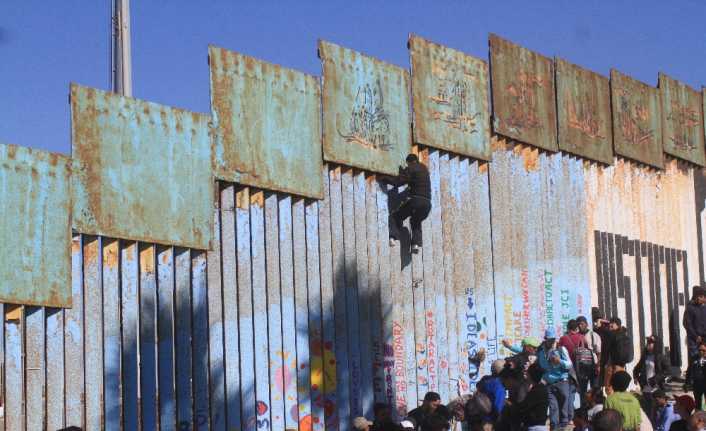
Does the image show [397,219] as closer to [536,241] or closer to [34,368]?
[536,241]

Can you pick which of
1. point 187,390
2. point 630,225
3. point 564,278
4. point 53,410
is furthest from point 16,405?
point 630,225

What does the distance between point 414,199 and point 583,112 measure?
501 centimetres

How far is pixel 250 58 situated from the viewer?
1470 cm

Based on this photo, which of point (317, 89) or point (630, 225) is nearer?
point (317, 89)

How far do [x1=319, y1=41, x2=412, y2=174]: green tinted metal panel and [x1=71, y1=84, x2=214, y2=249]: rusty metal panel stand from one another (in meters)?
2.02

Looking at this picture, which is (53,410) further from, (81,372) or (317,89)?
(317,89)

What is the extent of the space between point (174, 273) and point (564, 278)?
7.30m

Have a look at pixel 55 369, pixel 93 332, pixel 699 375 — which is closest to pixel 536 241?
pixel 699 375

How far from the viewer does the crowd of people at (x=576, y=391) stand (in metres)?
11.6

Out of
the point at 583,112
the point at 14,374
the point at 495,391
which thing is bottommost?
the point at 495,391

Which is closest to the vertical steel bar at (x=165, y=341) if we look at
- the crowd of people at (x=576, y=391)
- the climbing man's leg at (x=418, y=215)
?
the crowd of people at (x=576, y=391)

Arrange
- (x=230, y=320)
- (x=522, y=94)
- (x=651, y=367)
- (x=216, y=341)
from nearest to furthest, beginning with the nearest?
(x=216, y=341), (x=230, y=320), (x=522, y=94), (x=651, y=367)

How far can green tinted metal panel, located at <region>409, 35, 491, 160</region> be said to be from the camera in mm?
16797

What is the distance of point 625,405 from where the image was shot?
11578 mm
